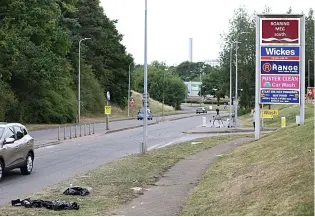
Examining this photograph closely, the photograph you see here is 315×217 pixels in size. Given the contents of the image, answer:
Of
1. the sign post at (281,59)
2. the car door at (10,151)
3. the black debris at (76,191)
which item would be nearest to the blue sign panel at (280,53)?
the sign post at (281,59)

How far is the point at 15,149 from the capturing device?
15477 mm

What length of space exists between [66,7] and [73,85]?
13.9m

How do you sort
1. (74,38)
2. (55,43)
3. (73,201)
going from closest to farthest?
(73,201)
(55,43)
(74,38)

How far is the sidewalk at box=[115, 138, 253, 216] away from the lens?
10.2 metres

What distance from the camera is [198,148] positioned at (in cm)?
2478

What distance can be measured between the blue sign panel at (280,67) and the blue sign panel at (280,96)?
0.90 m

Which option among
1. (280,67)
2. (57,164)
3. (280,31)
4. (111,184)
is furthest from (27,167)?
(280,31)

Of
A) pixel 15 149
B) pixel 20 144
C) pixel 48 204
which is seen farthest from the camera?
pixel 20 144

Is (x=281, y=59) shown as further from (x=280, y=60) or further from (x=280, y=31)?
(x=280, y=31)

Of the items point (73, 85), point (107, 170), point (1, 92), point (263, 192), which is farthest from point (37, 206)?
point (73, 85)

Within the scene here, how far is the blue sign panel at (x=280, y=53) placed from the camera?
24.9m

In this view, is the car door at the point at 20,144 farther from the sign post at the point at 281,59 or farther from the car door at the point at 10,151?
the sign post at the point at 281,59

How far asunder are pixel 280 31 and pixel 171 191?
14.7 metres

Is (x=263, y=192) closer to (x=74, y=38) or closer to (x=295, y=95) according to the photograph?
(x=295, y=95)
